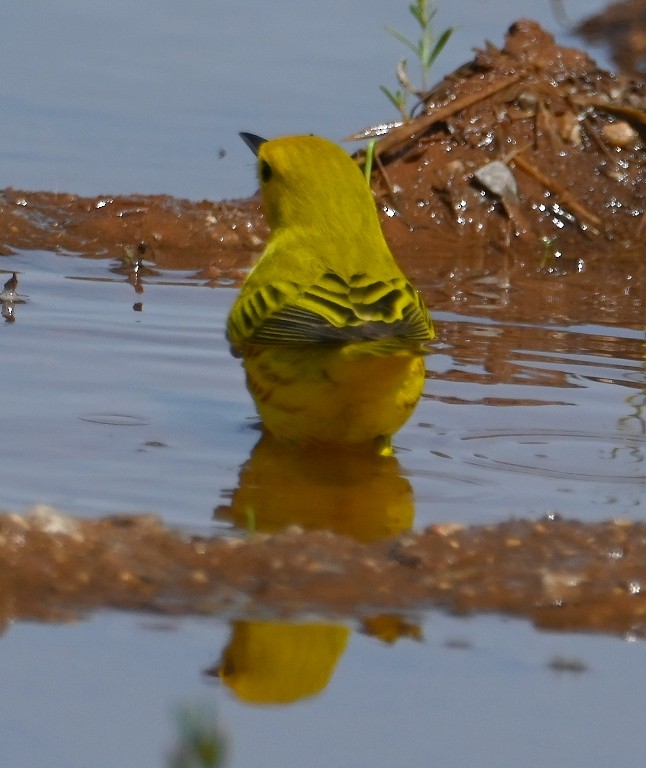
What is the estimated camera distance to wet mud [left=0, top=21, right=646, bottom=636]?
3.93 m

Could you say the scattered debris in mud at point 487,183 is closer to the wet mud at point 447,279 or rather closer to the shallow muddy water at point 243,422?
the wet mud at point 447,279

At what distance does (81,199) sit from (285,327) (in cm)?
386

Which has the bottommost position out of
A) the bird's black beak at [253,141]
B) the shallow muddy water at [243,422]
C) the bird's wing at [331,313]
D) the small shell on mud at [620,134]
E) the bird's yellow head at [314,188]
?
the shallow muddy water at [243,422]

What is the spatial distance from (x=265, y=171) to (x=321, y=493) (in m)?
1.75

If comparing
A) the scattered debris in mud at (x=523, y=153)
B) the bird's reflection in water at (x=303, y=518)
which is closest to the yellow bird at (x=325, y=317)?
the bird's reflection in water at (x=303, y=518)

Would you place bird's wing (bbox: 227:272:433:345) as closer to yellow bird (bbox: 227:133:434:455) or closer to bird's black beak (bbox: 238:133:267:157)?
yellow bird (bbox: 227:133:434:455)

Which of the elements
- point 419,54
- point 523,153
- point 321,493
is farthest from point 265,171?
point 523,153

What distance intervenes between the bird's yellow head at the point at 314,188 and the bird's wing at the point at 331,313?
1.52 feet

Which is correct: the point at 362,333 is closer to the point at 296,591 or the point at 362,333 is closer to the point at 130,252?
the point at 296,591

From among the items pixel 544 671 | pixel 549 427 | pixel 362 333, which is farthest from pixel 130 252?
pixel 544 671

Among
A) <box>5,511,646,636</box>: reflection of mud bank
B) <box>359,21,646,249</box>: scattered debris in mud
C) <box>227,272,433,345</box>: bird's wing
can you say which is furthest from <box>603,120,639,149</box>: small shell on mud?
<box>5,511,646,636</box>: reflection of mud bank

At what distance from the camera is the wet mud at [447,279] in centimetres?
393

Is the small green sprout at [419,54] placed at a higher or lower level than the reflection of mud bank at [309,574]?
higher

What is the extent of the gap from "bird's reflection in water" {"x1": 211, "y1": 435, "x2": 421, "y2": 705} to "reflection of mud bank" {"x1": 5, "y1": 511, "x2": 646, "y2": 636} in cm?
14
